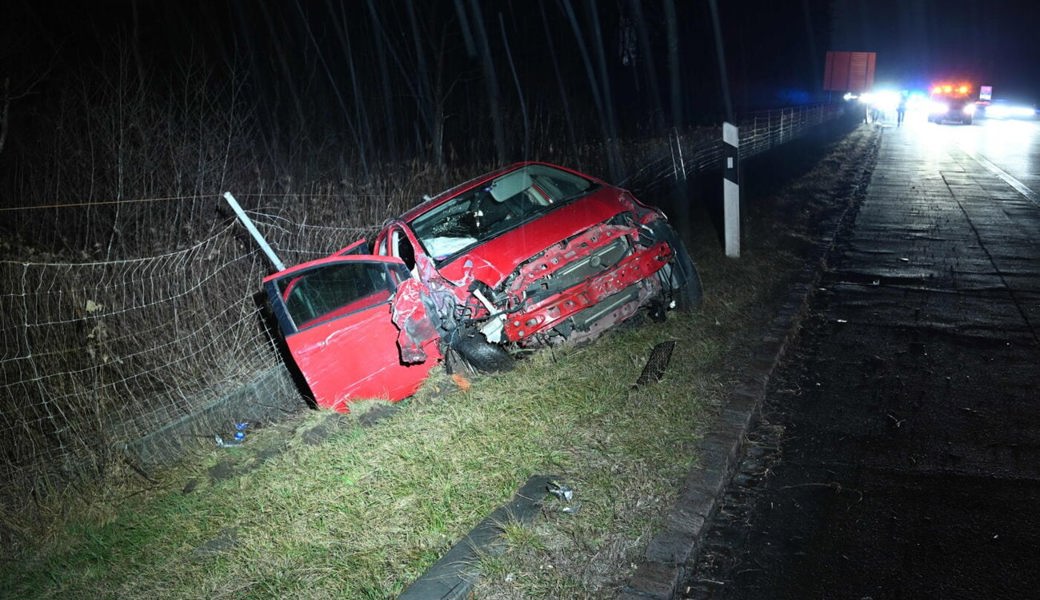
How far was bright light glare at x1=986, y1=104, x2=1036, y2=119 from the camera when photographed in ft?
144

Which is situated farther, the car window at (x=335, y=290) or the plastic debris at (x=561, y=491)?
the car window at (x=335, y=290)

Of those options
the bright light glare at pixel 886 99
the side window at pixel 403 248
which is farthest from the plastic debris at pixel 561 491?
the bright light glare at pixel 886 99

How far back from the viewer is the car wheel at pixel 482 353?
5512mm

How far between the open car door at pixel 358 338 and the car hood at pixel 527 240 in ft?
1.65

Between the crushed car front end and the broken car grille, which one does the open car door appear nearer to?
the crushed car front end

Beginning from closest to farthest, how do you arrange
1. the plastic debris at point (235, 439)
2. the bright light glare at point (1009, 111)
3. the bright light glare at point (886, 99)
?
the plastic debris at point (235, 439)
the bright light glare at point (1009, 111)
the bright light glare at point (886, 99)

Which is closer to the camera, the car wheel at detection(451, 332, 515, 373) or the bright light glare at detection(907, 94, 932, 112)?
the car wheel at detection(451, 332, 515, 373)

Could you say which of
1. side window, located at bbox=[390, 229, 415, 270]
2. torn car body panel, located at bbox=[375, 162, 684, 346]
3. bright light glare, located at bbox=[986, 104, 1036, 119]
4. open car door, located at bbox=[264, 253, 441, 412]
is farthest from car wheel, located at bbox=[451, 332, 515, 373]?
bright light glare, located at bbox=[986, 104, 1036, 119]

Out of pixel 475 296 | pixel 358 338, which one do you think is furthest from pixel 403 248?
pixel 475 296

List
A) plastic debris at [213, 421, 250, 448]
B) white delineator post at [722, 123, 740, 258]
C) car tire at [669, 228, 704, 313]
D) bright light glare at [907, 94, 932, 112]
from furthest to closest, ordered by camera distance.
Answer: bright light glare at [907, 94, 932, 112] → white delineator post at [722, 123, 740, 258] → car tire at [669, 228, 704, 313] → plastic debris at [213, 421, 250, 448]

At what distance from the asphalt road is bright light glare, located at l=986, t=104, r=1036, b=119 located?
150ft

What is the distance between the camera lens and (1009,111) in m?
45.5

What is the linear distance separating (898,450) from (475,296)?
10.0 feet

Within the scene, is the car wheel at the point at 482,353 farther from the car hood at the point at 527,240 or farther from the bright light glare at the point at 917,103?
the bright light glare at the point at 917,103
